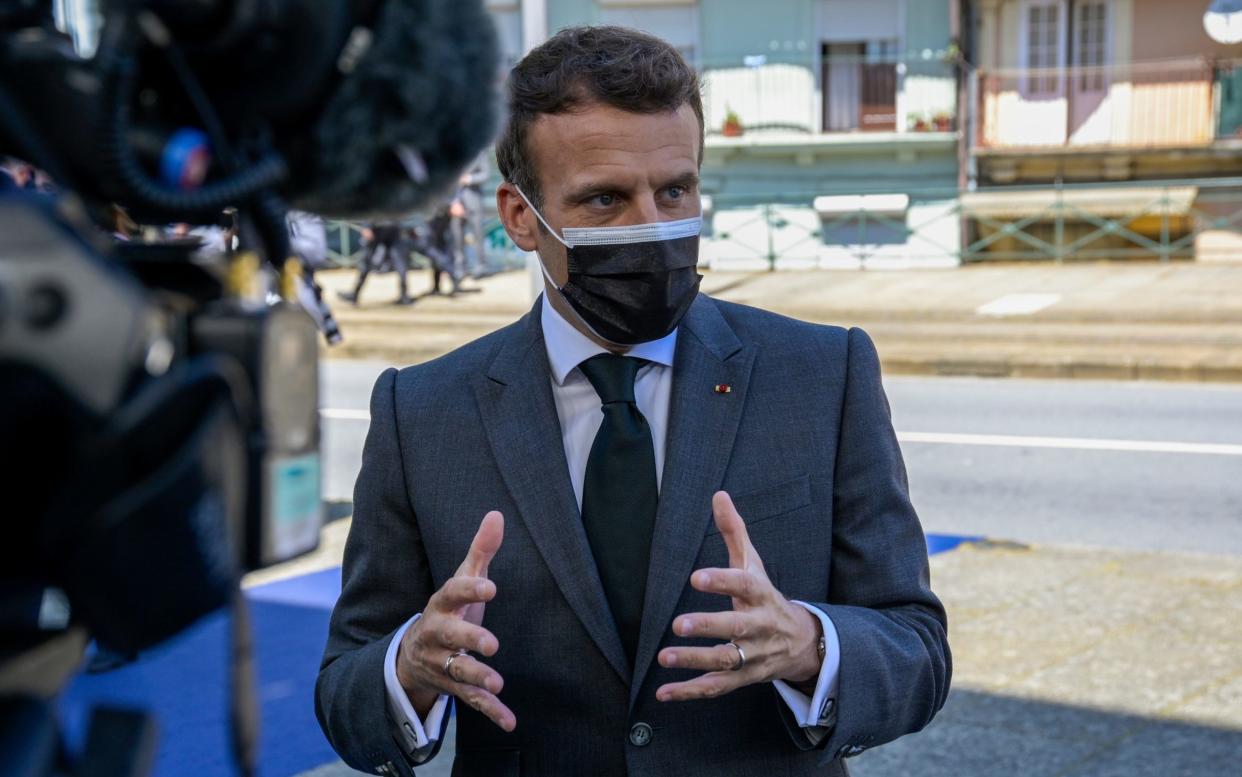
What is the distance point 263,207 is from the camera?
121 cm

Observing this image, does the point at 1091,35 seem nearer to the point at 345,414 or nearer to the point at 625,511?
the point at 345,414

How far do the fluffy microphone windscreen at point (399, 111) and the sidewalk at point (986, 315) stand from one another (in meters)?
13.7

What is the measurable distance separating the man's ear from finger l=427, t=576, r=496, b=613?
89 cm

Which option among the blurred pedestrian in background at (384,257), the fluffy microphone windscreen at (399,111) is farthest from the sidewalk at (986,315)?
the fluffy microphone windscreen at (399,111)

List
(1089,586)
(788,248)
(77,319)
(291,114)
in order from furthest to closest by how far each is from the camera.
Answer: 1. (788,248)
2. (1089,586)
3. (291,114)
4. (77,319)

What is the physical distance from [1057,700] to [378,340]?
14.0 metres

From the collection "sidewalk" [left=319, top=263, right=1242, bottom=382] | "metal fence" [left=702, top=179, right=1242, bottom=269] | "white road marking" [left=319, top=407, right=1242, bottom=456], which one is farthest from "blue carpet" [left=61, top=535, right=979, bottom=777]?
"metal fence" [left=702, top=179, right=1242, bottom=269]

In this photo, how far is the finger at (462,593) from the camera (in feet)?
6.75

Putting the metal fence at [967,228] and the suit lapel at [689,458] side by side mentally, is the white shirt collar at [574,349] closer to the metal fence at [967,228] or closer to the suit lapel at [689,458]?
the suit lapel at [689,458]

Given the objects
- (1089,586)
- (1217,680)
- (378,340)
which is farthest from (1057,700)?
(378,340)

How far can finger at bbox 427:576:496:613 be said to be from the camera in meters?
2.06

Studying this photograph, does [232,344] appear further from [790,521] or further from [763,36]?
[763,36]

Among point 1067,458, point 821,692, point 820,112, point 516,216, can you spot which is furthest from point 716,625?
point 820,112

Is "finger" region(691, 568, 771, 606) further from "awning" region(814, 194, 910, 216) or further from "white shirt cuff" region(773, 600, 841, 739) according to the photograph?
"awning" region(814, 194, 910, 216)
